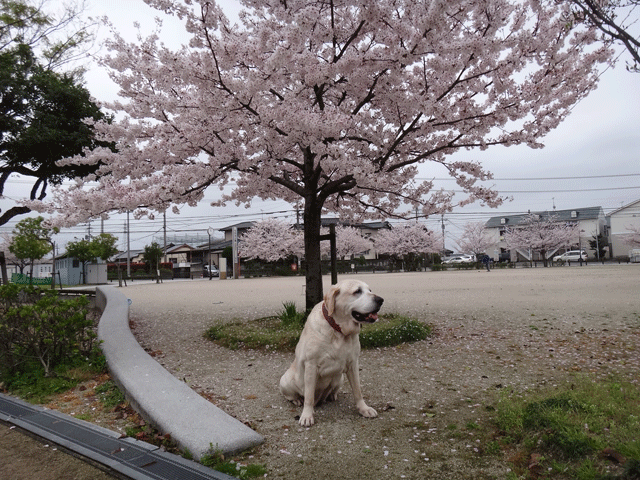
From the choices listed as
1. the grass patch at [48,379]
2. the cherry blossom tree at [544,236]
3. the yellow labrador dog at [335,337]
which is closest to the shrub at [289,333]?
the grass patch at [48,379]

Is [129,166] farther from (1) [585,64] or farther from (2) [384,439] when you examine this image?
(1) [585,64]

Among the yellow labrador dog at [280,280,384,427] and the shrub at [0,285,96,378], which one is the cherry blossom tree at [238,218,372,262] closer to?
the shrub at [0,285,96,378]

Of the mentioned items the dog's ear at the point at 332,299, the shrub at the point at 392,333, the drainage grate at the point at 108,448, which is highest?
the dog's ear at the point at 332,299

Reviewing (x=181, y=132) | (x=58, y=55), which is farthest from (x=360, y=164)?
(x=58, y=55)

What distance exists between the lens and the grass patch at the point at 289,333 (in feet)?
20.5

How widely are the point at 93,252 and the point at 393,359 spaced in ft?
112

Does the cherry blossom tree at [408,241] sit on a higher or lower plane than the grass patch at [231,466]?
higher

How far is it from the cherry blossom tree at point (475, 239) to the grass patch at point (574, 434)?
62.4 metres

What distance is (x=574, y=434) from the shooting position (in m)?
2.63

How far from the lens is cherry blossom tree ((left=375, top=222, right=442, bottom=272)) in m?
49.6

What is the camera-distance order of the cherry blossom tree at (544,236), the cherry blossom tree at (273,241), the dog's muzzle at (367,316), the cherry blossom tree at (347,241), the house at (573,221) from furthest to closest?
the house at (573,221)
the cherry blossom tree at (544,236)
the cherry blossom tree at (347,241)
the cherry blossom tree at (273,241)
the dog's muzzle at (367,316)

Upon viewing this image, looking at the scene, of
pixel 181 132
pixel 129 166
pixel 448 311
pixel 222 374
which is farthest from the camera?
pixel 448 311

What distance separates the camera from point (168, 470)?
2650 mm

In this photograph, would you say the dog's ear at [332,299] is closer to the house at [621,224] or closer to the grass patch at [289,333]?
the grass patch at [289,333]
